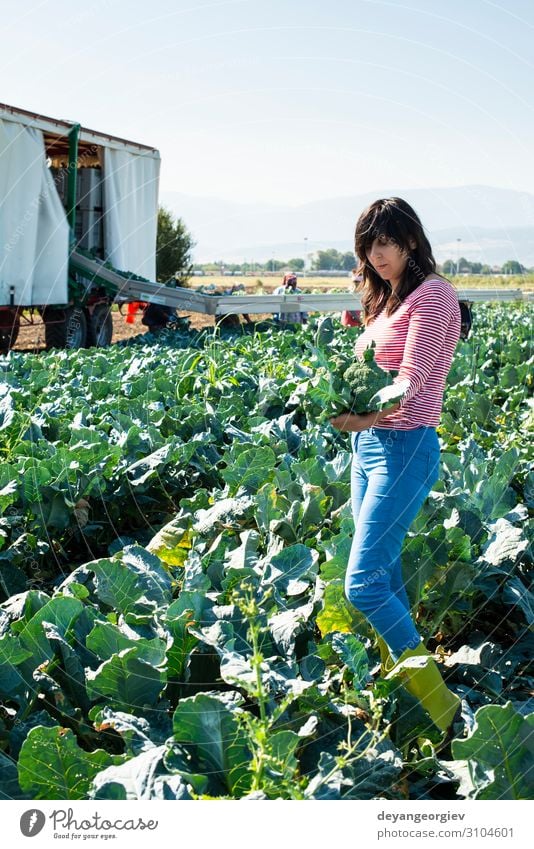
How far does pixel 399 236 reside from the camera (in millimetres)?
2693

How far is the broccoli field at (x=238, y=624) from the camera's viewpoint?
2.12 m

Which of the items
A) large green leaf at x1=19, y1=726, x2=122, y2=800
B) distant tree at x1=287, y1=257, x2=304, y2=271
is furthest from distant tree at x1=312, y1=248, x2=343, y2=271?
large green leaf at x1=19, y1=726, x2=122, y2=800

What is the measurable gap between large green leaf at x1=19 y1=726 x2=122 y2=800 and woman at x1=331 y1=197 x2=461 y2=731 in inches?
37.9

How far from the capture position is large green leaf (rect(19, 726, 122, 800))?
2102mm

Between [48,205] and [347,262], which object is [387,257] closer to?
[347,262]

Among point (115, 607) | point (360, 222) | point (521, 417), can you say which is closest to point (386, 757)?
point (115, 607)

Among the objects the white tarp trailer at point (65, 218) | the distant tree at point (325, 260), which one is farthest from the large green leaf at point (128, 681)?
the white tarp trailer at point (65, 218)

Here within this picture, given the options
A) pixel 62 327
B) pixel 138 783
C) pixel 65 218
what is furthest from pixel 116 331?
pixel 138 783

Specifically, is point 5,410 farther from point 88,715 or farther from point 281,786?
point 281,786

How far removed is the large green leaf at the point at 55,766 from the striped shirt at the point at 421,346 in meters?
1.32

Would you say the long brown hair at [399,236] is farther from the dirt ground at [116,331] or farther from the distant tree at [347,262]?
the dirt ground at [116,331]

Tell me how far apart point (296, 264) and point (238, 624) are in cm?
274

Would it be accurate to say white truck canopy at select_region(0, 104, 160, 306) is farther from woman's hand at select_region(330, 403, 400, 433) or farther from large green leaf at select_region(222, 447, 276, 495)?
woman's hand at select_region(330, 403, 400, 433)

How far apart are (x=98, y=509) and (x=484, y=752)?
316 cm
